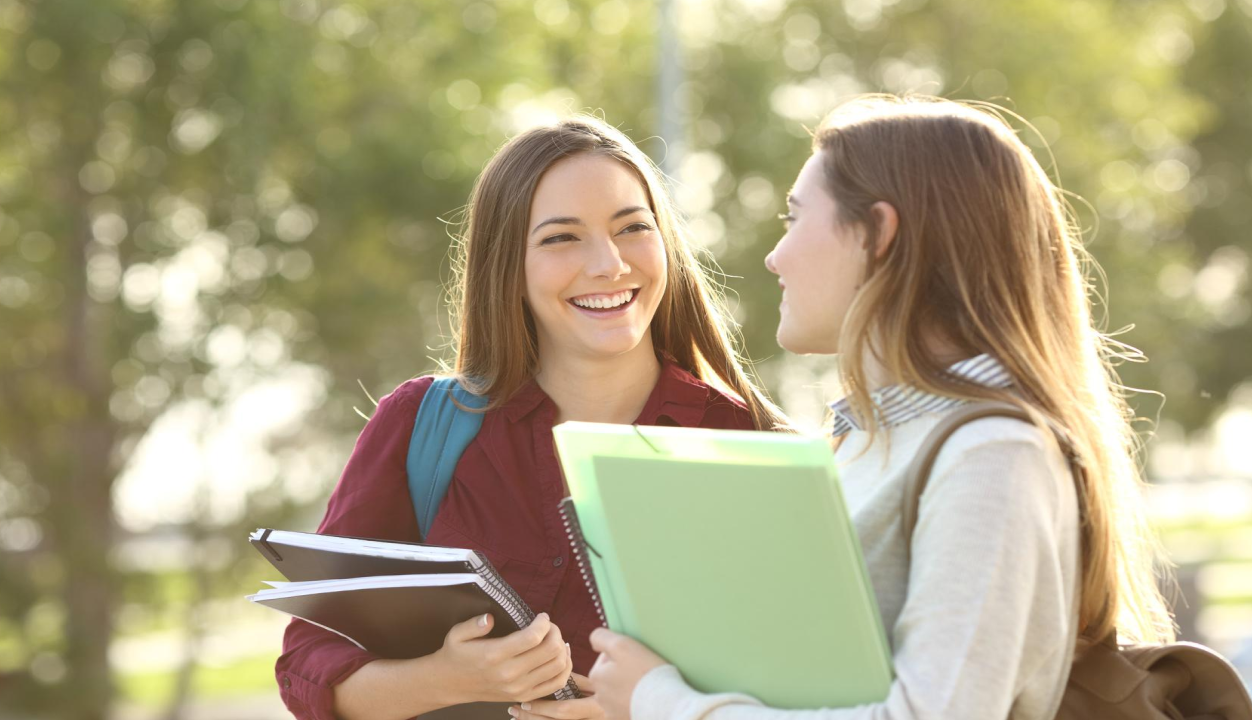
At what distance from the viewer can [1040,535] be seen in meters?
1.74

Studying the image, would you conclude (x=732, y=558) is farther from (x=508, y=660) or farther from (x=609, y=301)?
(x=609, y=301)

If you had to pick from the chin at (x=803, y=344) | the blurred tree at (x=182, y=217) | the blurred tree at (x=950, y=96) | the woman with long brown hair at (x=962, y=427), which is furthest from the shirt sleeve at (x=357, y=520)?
the blurred tree at (x=950, y=96)

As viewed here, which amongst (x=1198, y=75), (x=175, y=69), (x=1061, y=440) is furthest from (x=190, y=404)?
(x=1198, y=75)

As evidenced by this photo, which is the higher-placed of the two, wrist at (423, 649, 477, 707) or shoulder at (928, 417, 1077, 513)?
shoulder at (928, 417, 1077, 513)

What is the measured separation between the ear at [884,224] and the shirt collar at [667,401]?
3.36ft

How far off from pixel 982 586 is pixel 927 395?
0.29 meters

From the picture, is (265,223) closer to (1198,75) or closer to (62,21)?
(62,21)

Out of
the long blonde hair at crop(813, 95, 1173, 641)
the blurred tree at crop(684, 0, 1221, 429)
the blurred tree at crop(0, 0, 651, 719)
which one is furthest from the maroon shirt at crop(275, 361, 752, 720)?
the blurred tree at crop(684, 0, 1221, 429)

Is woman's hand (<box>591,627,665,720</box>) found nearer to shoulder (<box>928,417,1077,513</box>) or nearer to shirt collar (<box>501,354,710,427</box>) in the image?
shoulder (<box>928,417,1077,513</box>)

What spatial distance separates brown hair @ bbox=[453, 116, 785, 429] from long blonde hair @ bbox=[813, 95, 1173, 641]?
1.03m

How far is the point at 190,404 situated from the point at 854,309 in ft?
44.7

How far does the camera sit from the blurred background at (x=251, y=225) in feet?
46.9

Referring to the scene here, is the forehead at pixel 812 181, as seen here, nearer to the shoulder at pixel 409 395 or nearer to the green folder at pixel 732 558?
the green folder at pixel 732 558

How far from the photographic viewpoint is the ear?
196 cm
